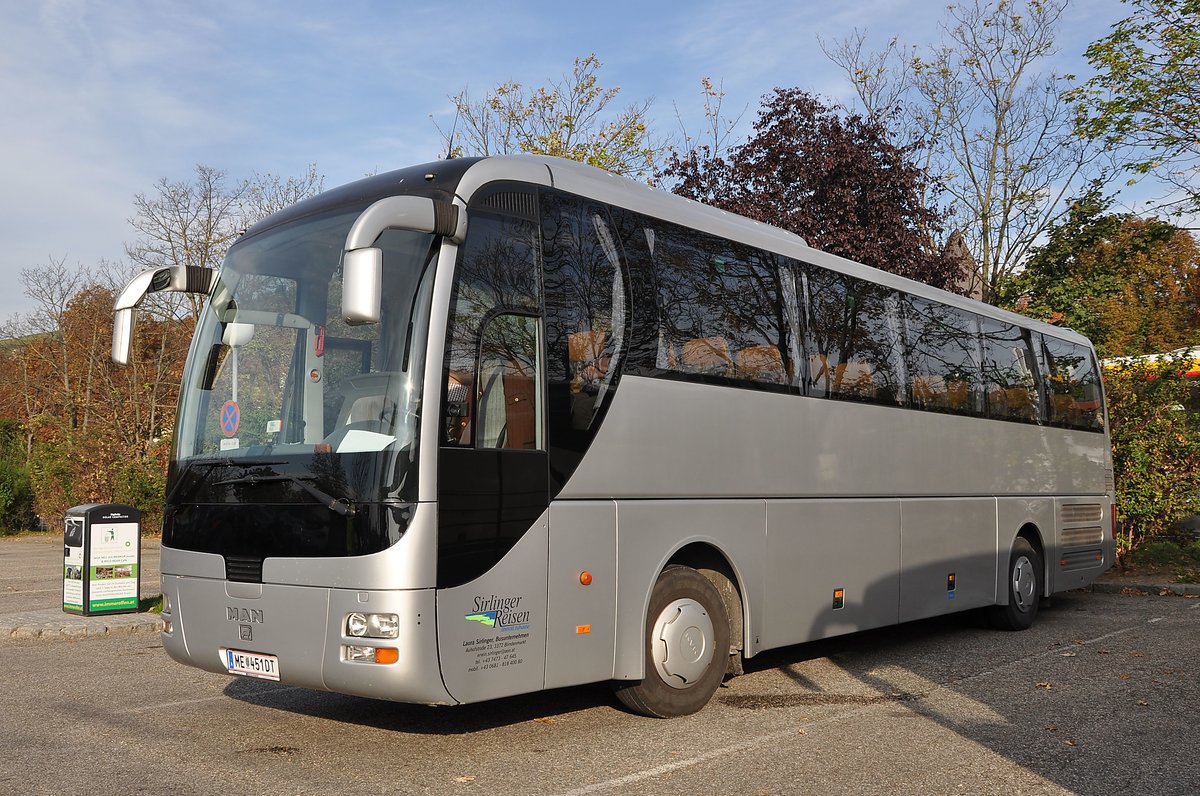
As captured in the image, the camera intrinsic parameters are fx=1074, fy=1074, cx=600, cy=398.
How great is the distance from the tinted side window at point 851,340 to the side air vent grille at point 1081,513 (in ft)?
15.2

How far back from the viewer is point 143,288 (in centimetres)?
714

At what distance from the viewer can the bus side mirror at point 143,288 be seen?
7000mm

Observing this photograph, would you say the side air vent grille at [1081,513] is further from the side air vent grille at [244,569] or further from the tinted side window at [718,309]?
the side air vent grille at [244,569]

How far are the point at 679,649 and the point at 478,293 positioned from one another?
9.33 ft

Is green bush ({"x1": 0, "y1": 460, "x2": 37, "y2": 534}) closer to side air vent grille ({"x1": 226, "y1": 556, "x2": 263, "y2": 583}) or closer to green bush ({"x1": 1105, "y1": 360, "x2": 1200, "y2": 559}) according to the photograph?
side air vent grille ({"x1": 226, "y1": 556, "x2": 263, "y2": 583})

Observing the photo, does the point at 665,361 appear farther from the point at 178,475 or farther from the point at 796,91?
the point at 796,91

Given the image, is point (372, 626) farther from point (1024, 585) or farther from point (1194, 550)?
point (1194, 550)

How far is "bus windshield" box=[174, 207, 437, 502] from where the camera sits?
5.86m

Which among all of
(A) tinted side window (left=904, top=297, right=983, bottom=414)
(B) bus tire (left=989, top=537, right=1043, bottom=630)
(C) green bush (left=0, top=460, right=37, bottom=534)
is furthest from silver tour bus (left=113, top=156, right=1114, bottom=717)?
(C) green bush (left=0, top=460, right=37, bottom=534)

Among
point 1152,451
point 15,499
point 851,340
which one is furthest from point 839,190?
point 15,499

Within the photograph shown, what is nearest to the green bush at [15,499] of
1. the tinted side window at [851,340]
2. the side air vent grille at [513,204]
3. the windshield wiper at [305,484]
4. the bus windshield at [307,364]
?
the bus windshield at [307,364]

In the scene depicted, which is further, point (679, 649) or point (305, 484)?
point (679, 649)

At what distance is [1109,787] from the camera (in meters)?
5.68

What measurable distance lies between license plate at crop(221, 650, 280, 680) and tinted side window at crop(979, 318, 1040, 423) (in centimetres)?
852
